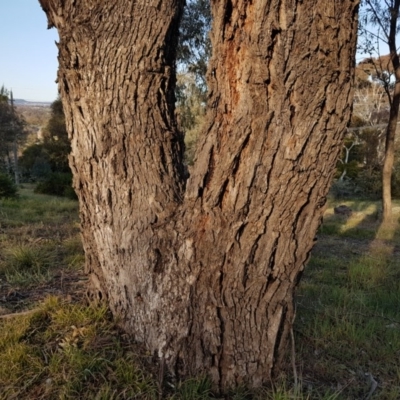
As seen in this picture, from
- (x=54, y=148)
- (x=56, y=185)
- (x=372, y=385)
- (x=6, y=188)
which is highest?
(x=372, y=385)

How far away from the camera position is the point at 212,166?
2.01 meters

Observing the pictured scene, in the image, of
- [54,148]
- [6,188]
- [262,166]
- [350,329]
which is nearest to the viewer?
[262,166]

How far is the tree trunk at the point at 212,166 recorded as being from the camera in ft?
5.87

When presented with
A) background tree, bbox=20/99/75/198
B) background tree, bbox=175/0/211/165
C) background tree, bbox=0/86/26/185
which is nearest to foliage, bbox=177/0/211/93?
background tree, bbox=175/0/211/165

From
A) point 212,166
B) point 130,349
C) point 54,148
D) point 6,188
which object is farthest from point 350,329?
point 54,148

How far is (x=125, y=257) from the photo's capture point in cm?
228

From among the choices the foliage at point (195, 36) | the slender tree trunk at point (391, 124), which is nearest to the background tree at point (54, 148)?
the foliage at point (195, 36)

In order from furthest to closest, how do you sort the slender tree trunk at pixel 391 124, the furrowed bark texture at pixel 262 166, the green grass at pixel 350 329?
the slender tree trunk at pixel 391 124, the green grass at pixel 350 329, the furrowed bark texture at pixel 262 166

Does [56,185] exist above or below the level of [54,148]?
below

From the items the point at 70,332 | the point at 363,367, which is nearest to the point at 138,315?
the point at 70,332

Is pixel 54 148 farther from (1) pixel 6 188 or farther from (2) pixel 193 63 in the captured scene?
(1) pixel 6 188

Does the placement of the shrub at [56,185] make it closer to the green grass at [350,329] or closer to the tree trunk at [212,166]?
the green grass at [350,329]

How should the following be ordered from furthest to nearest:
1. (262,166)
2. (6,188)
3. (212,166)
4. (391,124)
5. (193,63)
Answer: (193,63) → (391,124) → (6,188) → (212,166) → (262,166)

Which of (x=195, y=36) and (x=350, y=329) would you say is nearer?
(x=350, y=329)
